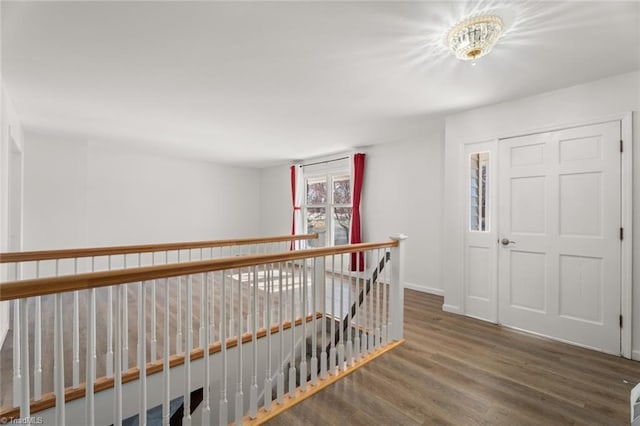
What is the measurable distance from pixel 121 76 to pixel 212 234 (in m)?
5.02

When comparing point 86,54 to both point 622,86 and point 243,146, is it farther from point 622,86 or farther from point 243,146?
point 622,86

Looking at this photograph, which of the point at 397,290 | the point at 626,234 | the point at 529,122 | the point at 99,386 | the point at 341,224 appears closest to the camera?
the point at 99,386

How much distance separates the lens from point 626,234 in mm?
2592

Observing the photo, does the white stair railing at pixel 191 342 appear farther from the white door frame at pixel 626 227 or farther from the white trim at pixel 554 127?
the white door frame at pixel 626 227

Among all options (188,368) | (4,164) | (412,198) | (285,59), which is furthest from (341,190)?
(188,368)

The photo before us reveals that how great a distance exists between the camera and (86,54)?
229 centimetres

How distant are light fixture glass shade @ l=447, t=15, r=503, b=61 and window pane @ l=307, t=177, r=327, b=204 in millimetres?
4562

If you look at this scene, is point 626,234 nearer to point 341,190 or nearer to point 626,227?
point 626,227

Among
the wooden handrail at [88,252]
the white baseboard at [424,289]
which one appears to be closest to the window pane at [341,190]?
the white baseboard at [424,289]

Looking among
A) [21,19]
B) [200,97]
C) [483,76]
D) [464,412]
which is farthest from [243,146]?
[464,412]

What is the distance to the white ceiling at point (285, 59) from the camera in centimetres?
183

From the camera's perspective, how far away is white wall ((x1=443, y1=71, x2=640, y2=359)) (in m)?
2.56

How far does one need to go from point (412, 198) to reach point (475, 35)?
3146mm

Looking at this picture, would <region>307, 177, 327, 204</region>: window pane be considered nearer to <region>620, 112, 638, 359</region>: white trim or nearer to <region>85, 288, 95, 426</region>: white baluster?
<region>620, 112, 638, 359</region>: white trim
